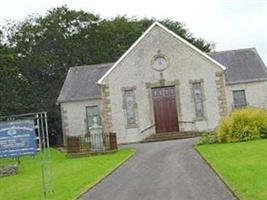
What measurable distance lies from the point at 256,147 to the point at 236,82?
795 inches

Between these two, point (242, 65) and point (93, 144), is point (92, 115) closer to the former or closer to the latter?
point (242, 65)

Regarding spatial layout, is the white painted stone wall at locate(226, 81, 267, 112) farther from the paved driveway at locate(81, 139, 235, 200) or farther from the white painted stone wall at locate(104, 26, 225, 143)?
the paved driveway at locate(81, 139, 235, 200)

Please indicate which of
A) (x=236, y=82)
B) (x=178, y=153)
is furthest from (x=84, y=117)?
(x=178, y=153)

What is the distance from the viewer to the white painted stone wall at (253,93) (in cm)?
4669

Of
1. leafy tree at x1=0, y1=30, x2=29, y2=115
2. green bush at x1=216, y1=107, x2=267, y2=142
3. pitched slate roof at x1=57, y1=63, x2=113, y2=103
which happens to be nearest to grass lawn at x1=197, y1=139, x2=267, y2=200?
green bush at x1=216, y1=107, x2=267, y2=142

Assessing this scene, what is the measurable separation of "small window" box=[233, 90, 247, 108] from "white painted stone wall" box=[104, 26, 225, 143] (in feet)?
12.1

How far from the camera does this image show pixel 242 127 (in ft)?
109

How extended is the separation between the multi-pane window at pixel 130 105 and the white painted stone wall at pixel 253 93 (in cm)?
725

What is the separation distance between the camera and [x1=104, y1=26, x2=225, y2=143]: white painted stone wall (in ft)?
144

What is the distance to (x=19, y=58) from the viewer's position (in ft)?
208

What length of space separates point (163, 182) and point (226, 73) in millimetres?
30628

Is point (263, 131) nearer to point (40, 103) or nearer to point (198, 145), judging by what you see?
point (198, 145)

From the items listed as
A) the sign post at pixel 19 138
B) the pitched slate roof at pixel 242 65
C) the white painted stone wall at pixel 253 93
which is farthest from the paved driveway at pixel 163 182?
the pitched slate roof at pixel 242 65

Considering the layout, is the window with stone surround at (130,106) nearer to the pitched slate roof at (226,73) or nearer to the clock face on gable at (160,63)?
the clock face on gable at (160,63)
